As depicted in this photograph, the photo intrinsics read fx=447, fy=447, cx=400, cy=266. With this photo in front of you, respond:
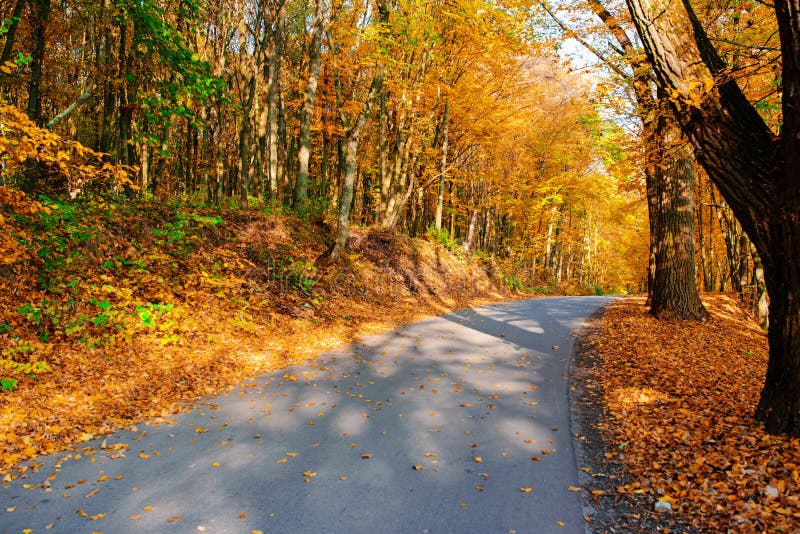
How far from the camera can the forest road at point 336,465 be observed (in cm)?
342

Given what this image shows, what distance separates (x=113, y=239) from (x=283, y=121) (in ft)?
50.4

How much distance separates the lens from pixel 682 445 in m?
4.42

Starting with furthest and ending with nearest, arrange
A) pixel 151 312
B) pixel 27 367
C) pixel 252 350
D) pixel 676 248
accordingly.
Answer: pixel 676 248, pixel 252 350, pixel 151 312, pixel 27 367

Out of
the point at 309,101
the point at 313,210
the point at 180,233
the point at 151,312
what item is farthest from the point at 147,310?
the point at 309,101

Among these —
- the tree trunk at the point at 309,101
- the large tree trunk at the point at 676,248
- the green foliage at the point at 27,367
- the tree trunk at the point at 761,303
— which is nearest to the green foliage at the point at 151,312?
the green foliage at the point at 27,367

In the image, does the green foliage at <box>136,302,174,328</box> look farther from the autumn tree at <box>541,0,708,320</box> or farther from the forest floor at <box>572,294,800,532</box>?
the autumn tree at <box>541,0,708,320</box>

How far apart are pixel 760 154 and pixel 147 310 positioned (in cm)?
912

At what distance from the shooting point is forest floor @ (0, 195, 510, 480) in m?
5.67

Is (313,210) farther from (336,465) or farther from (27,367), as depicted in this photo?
(336,465)

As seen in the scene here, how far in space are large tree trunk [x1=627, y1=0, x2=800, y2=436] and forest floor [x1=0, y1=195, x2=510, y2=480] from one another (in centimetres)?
674

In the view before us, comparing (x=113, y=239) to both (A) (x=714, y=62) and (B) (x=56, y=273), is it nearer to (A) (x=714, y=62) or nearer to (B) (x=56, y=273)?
(B) (x=56, y=273)

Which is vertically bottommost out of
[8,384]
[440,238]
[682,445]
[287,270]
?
[8,384]

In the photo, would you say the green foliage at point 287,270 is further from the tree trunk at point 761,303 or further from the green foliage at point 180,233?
the tree trunk at point 761,303

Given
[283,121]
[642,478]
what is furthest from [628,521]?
[283,121]
